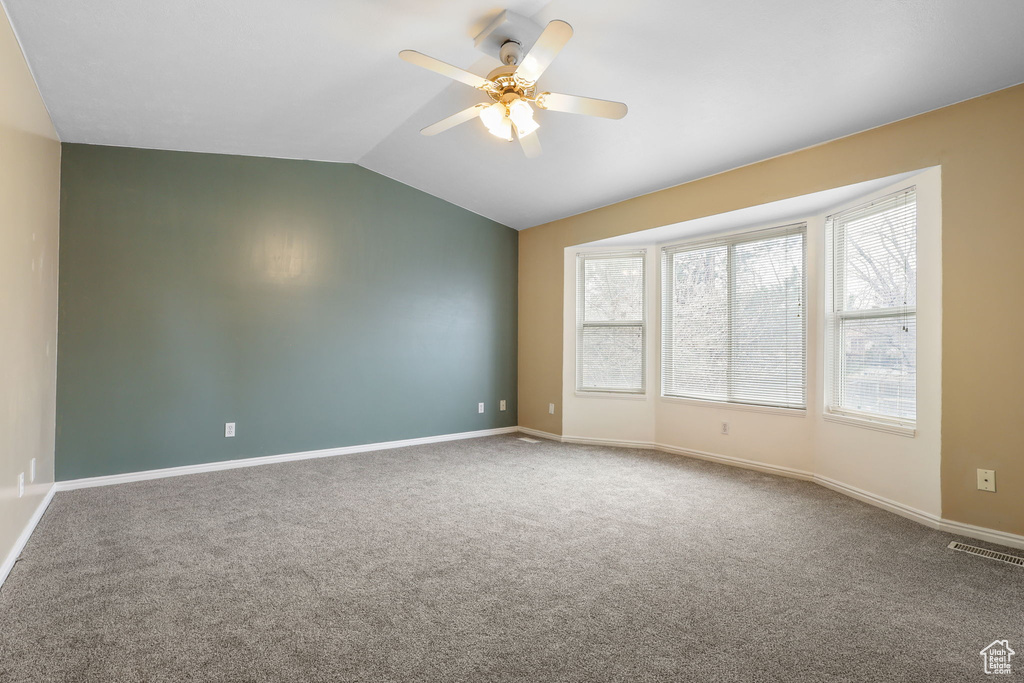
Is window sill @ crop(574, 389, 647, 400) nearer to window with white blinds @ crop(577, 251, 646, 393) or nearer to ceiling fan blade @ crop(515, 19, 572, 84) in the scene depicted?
window with white blinds @ crop(577, 251, 646, 393)

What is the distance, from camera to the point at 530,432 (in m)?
6.11

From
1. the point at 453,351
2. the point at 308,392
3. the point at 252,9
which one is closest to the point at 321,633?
the point at 252,9

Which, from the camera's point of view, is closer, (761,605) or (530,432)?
(761,605)

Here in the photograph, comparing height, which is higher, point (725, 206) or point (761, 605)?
point (725, 206)

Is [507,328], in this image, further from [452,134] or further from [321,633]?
[321,633]

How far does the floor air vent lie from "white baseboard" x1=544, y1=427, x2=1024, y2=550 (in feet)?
0.57

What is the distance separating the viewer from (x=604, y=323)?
18.4 feet

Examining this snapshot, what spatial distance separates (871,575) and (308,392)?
14.2 feet

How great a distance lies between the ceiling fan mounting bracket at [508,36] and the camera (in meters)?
2.72

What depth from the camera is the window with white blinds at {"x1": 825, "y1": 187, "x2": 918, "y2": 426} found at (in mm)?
3371

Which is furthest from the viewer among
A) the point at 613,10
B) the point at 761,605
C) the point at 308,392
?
the point at 308,392

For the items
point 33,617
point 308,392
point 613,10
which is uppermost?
point 613,10

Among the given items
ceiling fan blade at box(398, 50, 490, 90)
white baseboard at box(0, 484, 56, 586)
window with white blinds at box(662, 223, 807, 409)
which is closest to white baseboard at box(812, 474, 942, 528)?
window with white blinds at box(662, 223, 807, 409)

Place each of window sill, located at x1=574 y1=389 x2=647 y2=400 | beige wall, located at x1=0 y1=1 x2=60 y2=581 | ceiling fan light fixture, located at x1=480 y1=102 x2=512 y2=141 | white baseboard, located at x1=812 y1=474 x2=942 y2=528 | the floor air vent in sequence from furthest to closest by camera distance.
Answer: window sill, located at x1=574 y1=389 x2=647 y2=400 → white baseboard, located at x1=812 y1=474 x2=942 y2=528 → ceiling fan light fixture, located at x1=480 y1=102 x2=512 y2=141 → the floor air vent → beige wall, located at x1=0 y1=1 x2=60 y2=581
